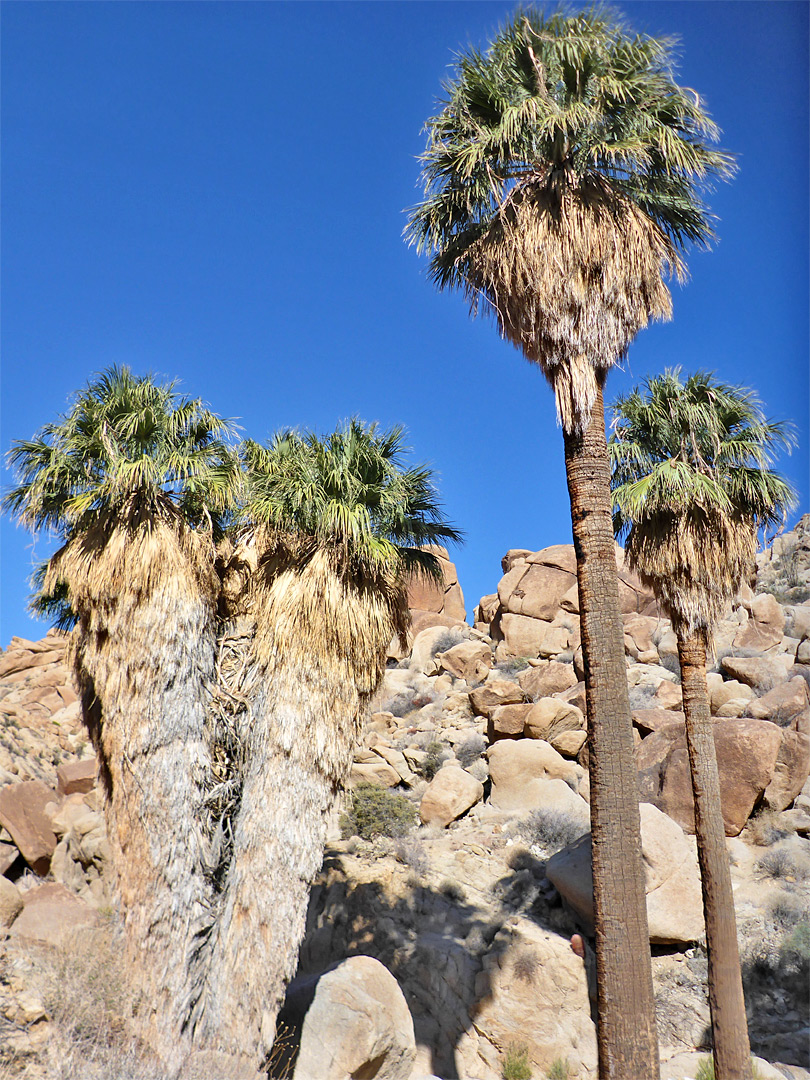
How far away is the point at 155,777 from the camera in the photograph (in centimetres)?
991

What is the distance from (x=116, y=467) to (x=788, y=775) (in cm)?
1700

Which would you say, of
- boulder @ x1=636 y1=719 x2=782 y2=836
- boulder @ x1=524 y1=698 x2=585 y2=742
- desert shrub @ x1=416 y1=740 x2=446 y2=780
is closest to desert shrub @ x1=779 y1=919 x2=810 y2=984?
boulder @ x1=636 y1=719 x2=782 y2=836

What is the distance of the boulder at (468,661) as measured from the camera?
32656 mm

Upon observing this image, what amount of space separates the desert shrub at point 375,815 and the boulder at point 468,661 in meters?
12.8

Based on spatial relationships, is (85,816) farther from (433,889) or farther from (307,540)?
(307,540)

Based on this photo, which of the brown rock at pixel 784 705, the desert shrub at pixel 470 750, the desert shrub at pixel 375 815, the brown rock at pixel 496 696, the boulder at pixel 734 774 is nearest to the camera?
the boulder at pixel 734 774

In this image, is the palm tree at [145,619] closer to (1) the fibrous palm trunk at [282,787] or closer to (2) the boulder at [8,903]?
(1) the fibrous palm trunk at [282,787]

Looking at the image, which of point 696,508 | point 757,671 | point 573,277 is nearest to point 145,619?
point 573,277

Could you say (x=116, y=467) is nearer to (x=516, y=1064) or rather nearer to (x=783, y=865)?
(x=516, y=1064)

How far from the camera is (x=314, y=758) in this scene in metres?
10.5

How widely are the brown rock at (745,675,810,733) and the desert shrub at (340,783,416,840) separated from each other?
10031mm

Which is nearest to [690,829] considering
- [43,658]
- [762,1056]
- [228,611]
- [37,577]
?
[762,1056]

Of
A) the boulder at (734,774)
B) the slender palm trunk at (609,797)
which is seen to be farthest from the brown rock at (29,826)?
the boulder at (734,774)

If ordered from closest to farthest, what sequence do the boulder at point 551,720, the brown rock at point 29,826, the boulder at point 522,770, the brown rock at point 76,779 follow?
the brown rock at point 29,826 < the brown rock at point 76,779 < the boulder at point 522,770 < the boulder at point 551,720
